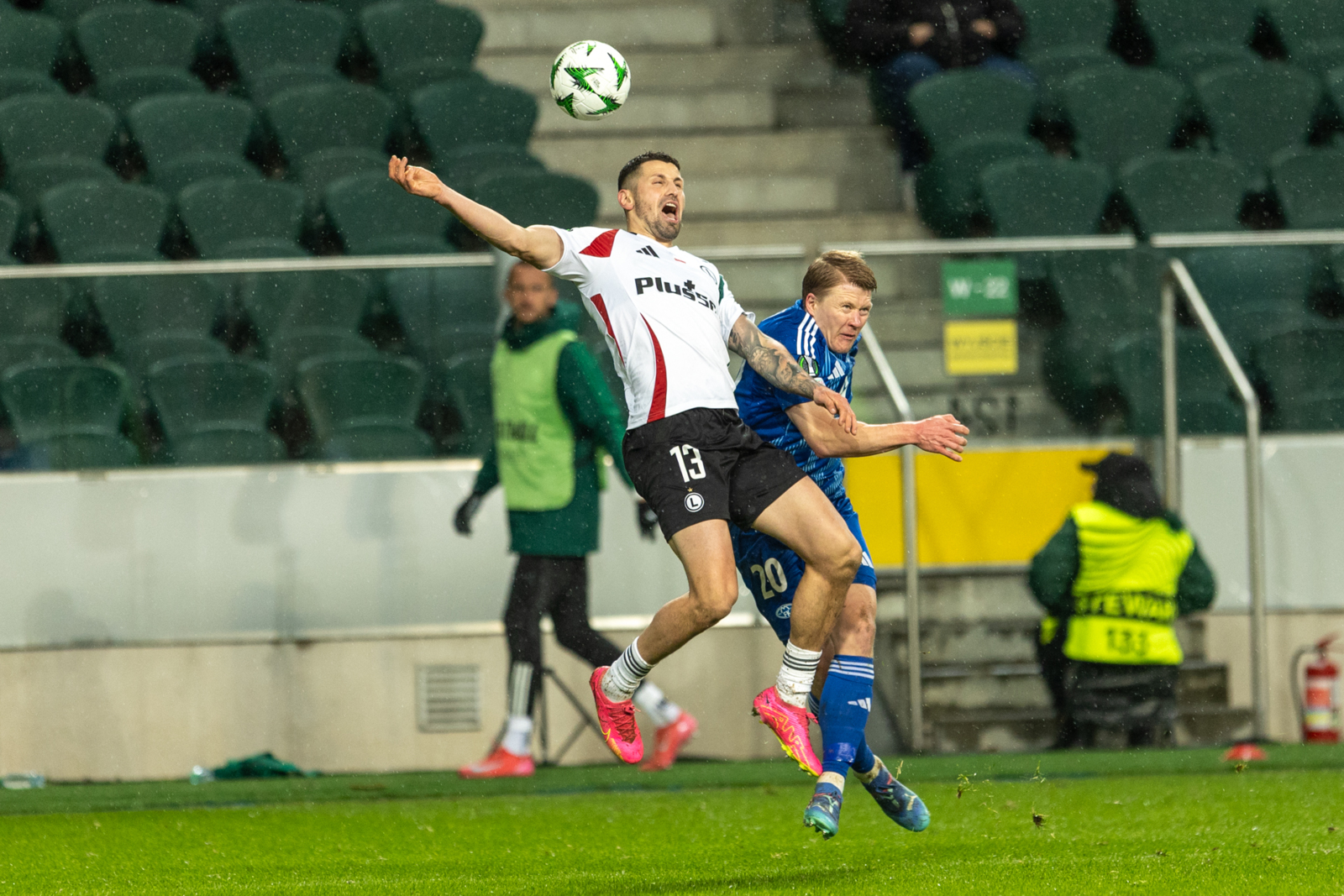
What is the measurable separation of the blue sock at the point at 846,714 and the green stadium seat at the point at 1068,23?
8.61 m

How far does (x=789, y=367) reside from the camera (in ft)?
17.4

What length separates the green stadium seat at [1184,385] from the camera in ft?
30.6

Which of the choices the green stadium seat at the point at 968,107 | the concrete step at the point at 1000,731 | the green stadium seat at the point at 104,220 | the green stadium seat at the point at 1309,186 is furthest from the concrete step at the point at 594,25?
the concrete step at the point at 1000,731

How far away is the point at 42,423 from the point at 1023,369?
16.6ft

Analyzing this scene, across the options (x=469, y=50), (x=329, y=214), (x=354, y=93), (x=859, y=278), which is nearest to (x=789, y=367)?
(x=859, y=278)

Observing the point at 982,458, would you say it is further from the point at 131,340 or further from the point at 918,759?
the point at 131,340

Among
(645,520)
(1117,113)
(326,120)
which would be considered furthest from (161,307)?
(1117,113)

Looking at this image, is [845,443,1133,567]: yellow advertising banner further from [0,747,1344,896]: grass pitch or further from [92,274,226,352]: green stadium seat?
[92,274,226,352]: green stadium seat

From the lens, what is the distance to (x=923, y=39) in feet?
40.7

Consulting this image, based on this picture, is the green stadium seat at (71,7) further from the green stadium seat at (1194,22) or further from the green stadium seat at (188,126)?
the green stadium seat at (1194,22)

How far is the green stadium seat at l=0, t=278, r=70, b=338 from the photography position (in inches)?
348

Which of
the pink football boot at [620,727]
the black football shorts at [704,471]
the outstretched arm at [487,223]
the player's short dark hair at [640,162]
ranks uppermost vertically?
the player's short dark hair at [640,162]

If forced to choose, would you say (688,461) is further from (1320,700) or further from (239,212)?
(239,212)

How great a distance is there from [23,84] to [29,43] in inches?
23.2
